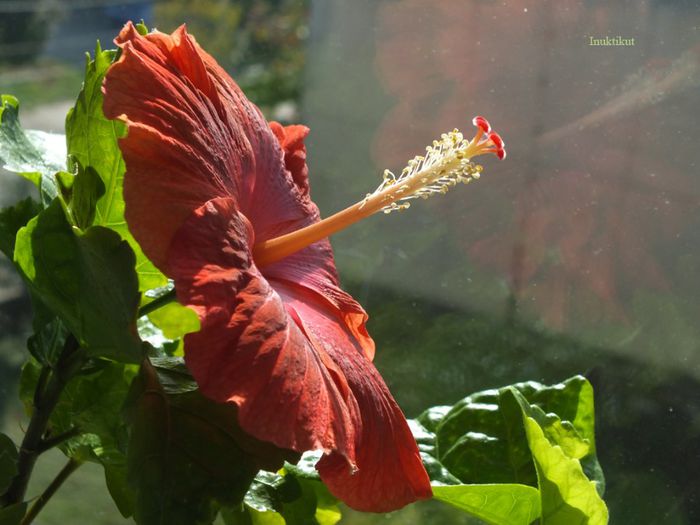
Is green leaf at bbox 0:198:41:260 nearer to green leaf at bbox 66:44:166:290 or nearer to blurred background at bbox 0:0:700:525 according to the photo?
green leaf at bbox 66:44:166:290

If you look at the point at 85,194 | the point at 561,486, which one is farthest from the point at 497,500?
the point at 85,194

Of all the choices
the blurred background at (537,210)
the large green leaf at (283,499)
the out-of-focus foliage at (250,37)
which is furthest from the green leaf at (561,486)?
the out-of-focus foliage at (250,37)

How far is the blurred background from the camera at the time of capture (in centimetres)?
93

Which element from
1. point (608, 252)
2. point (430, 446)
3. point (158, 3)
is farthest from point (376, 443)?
point (158, 3)

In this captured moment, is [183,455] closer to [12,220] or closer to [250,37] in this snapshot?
[12,220]

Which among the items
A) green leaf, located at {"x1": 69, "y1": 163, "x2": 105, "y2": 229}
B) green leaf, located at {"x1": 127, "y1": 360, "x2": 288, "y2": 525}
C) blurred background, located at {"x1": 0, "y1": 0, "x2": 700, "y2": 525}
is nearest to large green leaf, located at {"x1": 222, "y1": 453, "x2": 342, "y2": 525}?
green leaf, located at {"x1": 127, "y1": 360, "x2": 288, "y2": 525}

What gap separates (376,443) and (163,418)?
0.11 metres

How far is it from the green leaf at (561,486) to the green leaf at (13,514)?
0.96 feet

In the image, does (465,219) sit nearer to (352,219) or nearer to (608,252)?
(608,252)

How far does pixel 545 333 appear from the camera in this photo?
3.38 feet

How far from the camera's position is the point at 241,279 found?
48 centimetres

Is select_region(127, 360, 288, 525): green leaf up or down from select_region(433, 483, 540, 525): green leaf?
up

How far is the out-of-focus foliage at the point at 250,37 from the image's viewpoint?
1.39 metres

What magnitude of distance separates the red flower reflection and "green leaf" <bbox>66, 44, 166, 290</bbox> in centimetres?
6
